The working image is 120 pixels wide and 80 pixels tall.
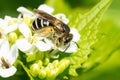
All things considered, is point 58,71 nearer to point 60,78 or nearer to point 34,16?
point 60,78

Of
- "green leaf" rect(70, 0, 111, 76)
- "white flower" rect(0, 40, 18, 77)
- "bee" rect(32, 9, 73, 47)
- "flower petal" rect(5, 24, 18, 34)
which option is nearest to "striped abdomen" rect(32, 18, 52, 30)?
"bee" rect(32, 9, 73, 47)

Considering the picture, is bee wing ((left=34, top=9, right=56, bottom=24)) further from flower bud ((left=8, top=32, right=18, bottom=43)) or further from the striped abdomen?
flower bud ((left=8, top=32, right=18, bottom=43))

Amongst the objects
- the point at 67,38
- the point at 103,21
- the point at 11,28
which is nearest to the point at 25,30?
the point at 11,28

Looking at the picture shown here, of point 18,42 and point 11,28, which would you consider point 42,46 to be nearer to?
point 18,42

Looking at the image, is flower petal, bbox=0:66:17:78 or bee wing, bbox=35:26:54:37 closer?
flower petal, bbox=0:66:17:78

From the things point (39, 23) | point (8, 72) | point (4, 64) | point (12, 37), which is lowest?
point (8, 72)

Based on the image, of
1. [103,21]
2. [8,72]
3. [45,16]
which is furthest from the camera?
[103,21]

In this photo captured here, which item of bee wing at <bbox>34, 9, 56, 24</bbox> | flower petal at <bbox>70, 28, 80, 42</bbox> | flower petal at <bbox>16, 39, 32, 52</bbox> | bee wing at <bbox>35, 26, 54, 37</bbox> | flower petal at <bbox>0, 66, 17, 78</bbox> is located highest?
bee wing at <bbox>34, 9, 56, 24</bbox>
